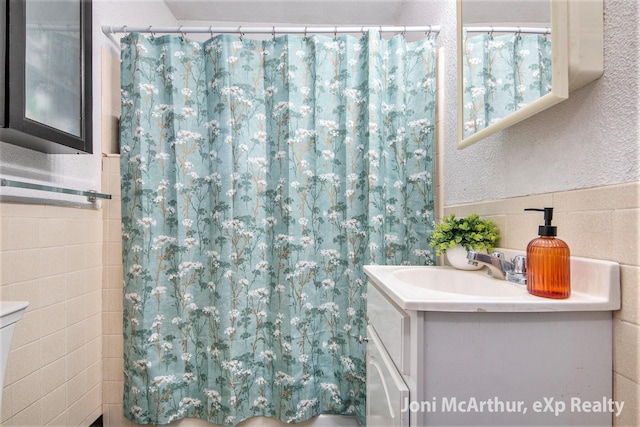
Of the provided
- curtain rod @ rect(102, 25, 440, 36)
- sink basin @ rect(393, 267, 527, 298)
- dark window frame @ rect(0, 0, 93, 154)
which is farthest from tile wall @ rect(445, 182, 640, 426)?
dark window frame @ rect(0, 0, 93, 154)

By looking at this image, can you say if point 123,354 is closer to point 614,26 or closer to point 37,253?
point 37,253

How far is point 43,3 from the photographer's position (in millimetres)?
1044

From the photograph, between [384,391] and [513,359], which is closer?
[513,359]

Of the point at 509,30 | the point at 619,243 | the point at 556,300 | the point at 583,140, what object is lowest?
the point at 556,300

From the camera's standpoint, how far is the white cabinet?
591 mm

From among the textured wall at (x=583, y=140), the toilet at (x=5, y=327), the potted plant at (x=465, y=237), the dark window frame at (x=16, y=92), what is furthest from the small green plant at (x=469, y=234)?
the dark window frame at (x=16, y=92)

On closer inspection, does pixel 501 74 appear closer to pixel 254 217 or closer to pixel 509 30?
pixel 509 30

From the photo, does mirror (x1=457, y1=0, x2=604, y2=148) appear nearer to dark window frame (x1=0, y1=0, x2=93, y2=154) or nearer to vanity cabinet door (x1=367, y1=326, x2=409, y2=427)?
vanity cabinet door (x1=367, y1=326, x2=409, y2=427)

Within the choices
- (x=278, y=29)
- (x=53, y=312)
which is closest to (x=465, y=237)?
(x=278, y=29)

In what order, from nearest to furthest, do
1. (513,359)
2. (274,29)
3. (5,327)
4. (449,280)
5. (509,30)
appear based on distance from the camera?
1. (513,359)
2. (5,327)
3. (509,30)
4. (449,280)
5. (274,29)

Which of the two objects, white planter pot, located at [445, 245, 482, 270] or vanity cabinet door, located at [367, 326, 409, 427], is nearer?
vanity cabinet door, located at [367, 326, 409, 427]

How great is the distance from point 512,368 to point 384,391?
32 cm

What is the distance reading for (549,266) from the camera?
651 millimetres

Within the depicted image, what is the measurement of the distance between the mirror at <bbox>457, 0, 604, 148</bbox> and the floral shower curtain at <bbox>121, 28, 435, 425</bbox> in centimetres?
38
